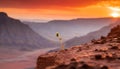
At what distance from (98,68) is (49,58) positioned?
25.6ft

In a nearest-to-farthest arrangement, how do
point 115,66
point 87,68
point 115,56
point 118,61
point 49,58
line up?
1. point 87,68
2. point 115,66
3. point 118,61
4. point 115,56
5. point 49,58

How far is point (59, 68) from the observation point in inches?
389

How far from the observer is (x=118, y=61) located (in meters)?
12.3

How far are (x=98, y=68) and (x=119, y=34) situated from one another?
16519 millimetres

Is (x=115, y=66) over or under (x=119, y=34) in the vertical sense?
under

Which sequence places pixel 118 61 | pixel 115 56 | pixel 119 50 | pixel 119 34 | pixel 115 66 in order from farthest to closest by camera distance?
pixel 119 34 < pixel 119 50 < pixel 115 56 < pixel 118 61 < pixel 115 66

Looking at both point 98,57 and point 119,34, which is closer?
point 98,57

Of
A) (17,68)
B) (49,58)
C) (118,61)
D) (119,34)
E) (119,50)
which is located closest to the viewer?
(118,61)

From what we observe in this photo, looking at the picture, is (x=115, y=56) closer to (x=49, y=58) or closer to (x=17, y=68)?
(x=49, y=58)

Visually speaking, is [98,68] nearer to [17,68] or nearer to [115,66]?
[115,66]

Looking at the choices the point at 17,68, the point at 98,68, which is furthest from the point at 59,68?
the point at 17,68

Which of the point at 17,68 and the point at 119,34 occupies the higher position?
the point at 119,34

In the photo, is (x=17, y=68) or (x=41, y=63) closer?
(x=41, y=63)

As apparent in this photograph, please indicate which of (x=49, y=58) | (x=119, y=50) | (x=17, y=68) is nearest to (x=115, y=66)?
(x=119, y=50)
